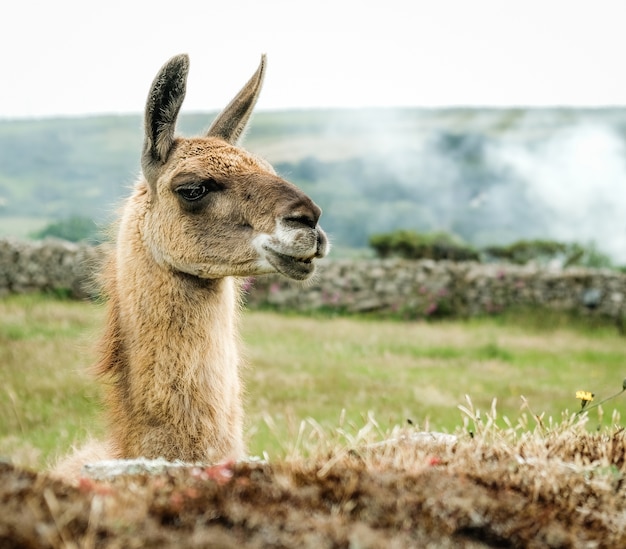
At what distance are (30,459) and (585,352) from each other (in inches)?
594

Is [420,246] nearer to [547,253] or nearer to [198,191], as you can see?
[547,253]

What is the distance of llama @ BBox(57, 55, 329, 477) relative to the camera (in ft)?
14.3

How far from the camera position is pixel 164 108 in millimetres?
4820

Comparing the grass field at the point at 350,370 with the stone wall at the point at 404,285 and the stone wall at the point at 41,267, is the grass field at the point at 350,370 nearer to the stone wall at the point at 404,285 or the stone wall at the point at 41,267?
the stone wall at the point at 404,285

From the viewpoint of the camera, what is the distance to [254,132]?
1972 inches

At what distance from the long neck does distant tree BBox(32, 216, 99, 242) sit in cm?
2131

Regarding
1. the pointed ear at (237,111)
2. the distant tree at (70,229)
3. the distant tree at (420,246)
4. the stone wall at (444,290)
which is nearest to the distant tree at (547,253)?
the distant tree at (420,246)

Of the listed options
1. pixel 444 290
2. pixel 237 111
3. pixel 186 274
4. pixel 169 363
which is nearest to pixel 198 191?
pixel 186 274

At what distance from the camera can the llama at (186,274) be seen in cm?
434

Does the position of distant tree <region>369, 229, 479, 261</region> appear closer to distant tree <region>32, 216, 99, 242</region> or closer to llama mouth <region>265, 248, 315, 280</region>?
distant tree <region>32, 216, 99, 242</region>

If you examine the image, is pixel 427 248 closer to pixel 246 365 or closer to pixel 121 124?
pixel 246 365

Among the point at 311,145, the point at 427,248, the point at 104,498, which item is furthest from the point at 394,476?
the point at 311,145

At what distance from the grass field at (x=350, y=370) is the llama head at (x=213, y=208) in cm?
98

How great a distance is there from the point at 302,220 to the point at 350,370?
9.07 m
